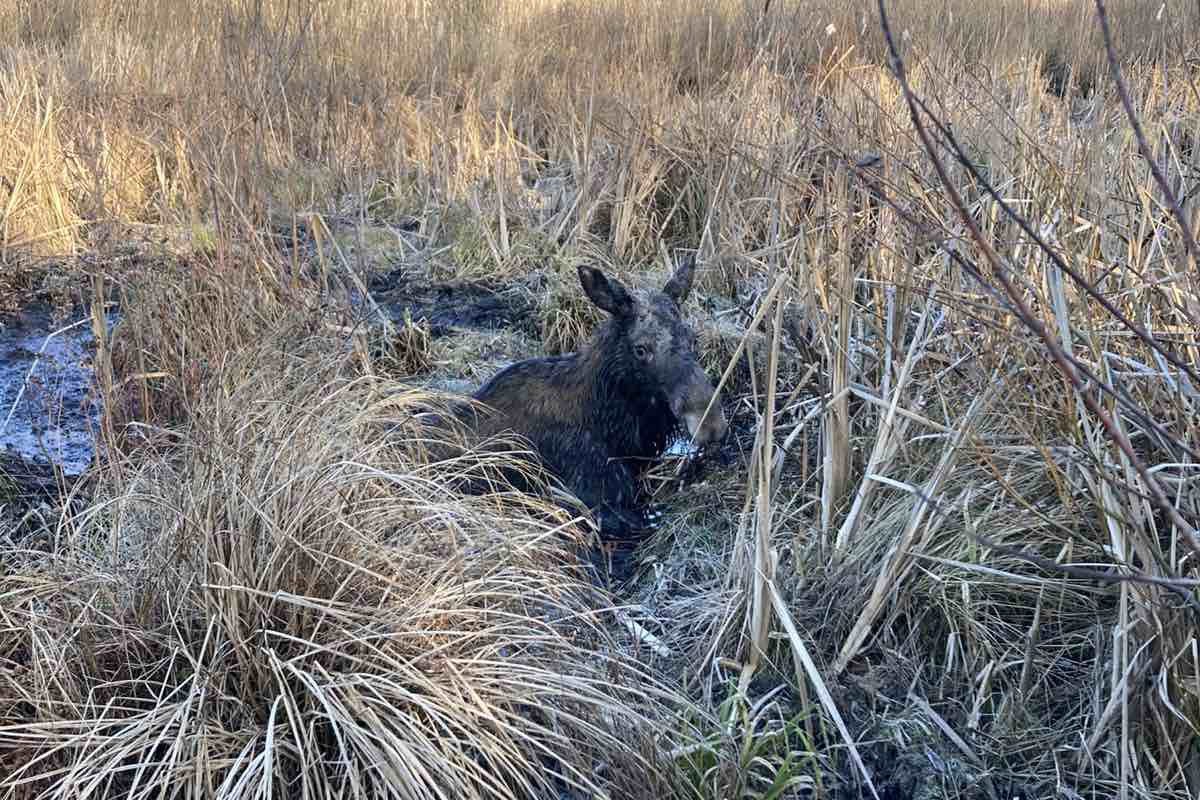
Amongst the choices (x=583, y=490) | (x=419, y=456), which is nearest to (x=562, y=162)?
(x=583, y=490)

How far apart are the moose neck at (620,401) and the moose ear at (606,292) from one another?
77mm

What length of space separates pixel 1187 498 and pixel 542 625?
159cm

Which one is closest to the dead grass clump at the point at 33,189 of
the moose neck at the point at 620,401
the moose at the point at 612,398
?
the moose at the point at 612,398

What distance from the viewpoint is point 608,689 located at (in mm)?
2812

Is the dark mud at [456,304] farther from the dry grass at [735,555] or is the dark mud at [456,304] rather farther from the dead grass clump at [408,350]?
the dry grass at [735,555]

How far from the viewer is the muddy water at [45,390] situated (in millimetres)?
4574

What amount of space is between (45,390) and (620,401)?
87.9 inches

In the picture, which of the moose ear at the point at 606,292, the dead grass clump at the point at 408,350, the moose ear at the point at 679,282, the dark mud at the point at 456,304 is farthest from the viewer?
the dark mud at the point at 456,304

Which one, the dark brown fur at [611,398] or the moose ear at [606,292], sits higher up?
the moose ear at [606,292]

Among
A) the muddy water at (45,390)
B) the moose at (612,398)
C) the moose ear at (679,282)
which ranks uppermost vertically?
the moose ear at (679,282)

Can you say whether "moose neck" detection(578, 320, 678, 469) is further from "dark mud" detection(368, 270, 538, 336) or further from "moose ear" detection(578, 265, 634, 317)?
"dark mud" detection(368, 270, 538, 336)

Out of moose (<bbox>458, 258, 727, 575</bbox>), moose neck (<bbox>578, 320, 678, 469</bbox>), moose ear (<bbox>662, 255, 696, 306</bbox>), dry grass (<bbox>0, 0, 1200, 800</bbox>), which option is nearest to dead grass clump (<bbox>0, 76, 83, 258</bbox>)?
dry grass (<bbox>0, 0, 1200, 800</bbox>)

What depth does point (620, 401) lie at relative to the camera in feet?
15.5

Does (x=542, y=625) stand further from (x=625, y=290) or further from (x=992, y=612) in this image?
(x=625, y=290)
